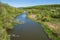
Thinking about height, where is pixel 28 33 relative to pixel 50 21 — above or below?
below

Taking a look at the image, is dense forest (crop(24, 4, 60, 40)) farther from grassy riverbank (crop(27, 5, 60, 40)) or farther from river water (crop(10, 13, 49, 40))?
river water (crop(10, 13, 49, 40))

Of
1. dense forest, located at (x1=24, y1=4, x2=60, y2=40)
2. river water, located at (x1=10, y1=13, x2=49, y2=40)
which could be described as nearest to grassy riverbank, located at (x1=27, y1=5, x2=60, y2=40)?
dense forest, located at (x1=24, y1=4, x2=60, y2=40)

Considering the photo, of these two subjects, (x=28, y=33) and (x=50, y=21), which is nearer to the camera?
(x=28, y=33)

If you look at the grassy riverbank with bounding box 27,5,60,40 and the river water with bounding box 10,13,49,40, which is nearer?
the river water with bounding box 10,13,49,40

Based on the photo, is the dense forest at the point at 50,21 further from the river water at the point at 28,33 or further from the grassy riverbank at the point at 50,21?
the river water at the point at 28,33

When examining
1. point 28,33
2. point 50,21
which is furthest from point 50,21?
point 28,33

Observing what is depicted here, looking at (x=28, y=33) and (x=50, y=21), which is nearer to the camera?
(x=28, y=33)

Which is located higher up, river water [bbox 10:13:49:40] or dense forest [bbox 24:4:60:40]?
dense forest [bbox 24:4:60:40]

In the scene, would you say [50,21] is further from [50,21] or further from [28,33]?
[28,33]

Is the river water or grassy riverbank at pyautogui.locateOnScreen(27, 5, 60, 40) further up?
grassy riverbank at pyautogui.locateOnScreen(27, 5, 60, 40)

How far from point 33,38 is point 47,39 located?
2.55 meters

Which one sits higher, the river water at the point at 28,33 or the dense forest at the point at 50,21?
the dense forest at the point at 50,21

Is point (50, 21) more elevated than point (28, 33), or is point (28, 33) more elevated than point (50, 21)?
point (50, 21)

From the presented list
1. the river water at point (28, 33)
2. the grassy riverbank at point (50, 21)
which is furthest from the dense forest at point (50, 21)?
the river water at point (28, 33)
